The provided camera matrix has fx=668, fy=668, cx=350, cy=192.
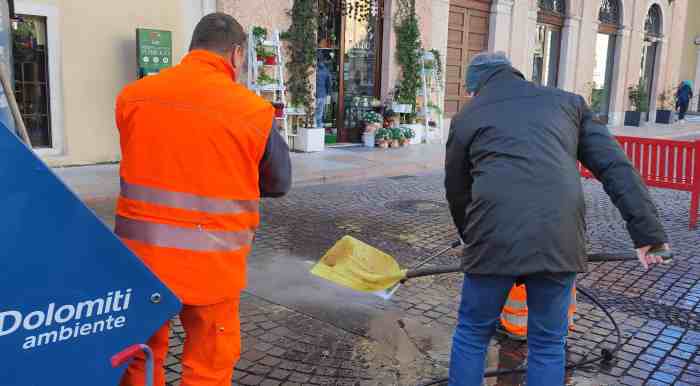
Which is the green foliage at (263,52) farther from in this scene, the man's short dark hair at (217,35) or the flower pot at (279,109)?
the man's short dark hair at (217,35)

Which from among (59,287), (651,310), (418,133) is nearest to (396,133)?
(418,133)

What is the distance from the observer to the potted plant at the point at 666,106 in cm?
2425

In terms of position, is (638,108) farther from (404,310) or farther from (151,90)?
(151,90)

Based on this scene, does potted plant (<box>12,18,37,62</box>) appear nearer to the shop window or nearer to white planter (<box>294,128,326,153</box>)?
the shop window

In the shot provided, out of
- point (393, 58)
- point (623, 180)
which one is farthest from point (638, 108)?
point (623, 180)

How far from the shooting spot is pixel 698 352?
4.11 meters

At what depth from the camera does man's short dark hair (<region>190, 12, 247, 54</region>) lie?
8.00 feet

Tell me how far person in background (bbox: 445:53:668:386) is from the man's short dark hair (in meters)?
1.01

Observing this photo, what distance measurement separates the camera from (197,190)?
226 cm

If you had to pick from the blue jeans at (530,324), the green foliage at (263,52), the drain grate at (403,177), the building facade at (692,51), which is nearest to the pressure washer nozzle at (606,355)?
the blue jeans at (530,324)

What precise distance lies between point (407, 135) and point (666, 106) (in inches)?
623

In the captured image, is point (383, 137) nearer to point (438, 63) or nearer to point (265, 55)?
point (438, 63)

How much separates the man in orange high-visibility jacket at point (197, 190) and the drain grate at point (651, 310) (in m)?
3.41

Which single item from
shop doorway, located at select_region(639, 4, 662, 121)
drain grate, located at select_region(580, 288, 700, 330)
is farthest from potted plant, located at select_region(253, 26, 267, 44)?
shop doorway, located at select_region(639, 4, 662, 121)
